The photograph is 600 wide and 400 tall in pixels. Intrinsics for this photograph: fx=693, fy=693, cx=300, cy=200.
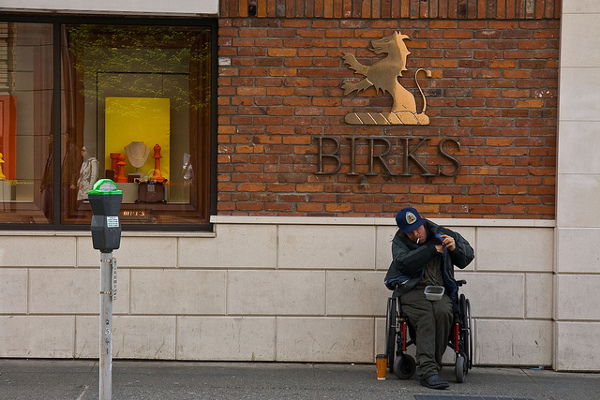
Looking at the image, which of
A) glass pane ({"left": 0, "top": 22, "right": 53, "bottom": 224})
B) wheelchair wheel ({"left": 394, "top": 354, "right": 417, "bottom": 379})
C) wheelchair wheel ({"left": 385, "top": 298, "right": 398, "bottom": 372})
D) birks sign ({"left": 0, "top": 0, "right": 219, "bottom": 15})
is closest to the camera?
wheelchair wheel ({"left": 385, "top": 298, "right": 398, "bottom": 372})

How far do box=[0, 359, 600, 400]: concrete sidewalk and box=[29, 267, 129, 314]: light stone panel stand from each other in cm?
49

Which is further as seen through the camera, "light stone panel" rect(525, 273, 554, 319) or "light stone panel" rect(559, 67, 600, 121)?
"light stone panel" rect(525, 273, 554, 319)

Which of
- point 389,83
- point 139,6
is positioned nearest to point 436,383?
point 389,83

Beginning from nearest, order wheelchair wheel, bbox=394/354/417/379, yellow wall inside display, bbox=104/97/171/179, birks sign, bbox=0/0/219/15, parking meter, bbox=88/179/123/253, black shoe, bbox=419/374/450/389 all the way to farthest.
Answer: parking meter, bbox=88/179/123/253, black shoe, bbox=419/374/450/389, wheelchair wheel, bbox=394/354/417/379, birks sign, bbox=0/0/219/15, yellow wall inside display, bbox=104/97/171/179

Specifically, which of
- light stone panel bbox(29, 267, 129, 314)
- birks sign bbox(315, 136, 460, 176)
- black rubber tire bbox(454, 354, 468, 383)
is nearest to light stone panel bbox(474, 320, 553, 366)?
black rubber tire bbox(454, 354, 468, 383)

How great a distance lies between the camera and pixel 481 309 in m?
6.37

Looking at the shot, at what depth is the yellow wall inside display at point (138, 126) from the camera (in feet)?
22.1

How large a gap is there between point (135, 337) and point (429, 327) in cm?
268

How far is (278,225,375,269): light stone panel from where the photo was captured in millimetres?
6352

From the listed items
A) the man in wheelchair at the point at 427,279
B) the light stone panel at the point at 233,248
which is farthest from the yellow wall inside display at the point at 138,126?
the man in wheelchair at the point at 427,279

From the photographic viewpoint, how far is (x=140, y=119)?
6.75 meters

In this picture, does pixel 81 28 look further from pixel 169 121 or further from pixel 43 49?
pixel 169 121

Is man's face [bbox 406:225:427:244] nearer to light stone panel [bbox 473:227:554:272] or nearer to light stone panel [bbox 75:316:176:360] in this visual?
light stone panel [bbox 473:227:554:272]

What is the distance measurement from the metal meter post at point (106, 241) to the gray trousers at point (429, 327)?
2.58m
